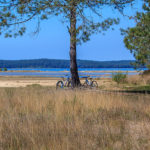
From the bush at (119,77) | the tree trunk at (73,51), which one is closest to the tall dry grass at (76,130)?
the tree trunk at (73,51)

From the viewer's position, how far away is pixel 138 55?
23875mm

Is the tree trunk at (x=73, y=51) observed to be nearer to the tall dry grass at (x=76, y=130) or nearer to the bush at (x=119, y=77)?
the tall dry grass at (x=76, y=130)

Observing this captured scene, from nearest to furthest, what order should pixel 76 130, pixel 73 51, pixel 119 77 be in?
pixel 76 130 < pixel 73 51 < pixel 119 77

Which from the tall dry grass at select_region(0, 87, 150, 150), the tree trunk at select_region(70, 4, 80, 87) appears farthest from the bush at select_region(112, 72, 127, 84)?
the tall dry grass at select_region(0, 87, 150, 150)

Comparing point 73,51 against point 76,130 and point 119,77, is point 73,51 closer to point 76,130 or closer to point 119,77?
point 119,77

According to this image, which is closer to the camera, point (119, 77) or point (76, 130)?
point (76, 130)

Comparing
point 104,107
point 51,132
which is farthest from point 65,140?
point 104,107

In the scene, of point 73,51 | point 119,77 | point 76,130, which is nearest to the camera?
point 76,130

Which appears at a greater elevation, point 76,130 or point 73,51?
point 73,51

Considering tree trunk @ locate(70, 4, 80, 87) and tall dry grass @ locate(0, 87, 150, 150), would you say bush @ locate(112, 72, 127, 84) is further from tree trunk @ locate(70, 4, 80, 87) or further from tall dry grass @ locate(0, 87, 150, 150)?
tall dry grass @ locate(0, 87, 150, 150)

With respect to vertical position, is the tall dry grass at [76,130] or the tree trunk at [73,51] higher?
the tree trunk at [73,51]

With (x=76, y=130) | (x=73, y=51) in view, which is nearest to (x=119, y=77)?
(x=73, y=51)

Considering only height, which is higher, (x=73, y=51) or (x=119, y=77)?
(x=73, y=51)

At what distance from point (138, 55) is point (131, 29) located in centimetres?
266
